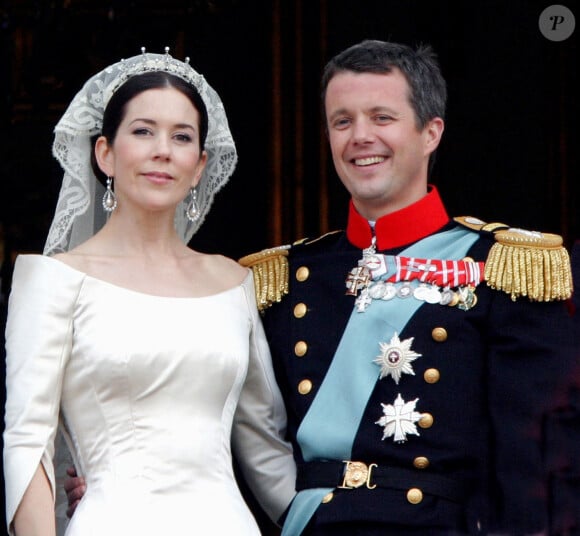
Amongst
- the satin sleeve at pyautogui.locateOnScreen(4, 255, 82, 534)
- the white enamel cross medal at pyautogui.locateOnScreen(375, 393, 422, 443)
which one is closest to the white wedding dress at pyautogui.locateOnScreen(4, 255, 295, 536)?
the satin sleeve at pyautogui.locateOnScreen(4, 255, 82, 534)

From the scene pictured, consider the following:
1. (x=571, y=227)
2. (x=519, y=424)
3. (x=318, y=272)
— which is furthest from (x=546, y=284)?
(x=571, y=227)

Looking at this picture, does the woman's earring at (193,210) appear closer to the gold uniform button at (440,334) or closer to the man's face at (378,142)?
the man's face at (378,142)

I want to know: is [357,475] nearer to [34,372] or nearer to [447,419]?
[447,419]

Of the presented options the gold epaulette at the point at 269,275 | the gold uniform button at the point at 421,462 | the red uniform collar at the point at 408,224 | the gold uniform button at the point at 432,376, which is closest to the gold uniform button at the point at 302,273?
the gold epaulette at the point at 269,275

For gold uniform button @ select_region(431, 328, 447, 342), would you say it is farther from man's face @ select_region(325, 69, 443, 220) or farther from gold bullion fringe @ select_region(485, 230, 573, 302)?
man's face @ select_region(325, 69, 443, 220)

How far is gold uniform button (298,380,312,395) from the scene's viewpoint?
3.24 metres

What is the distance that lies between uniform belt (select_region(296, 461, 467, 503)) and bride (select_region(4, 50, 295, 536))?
20 centimetres

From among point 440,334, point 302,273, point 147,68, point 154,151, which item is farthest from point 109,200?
point 440,334

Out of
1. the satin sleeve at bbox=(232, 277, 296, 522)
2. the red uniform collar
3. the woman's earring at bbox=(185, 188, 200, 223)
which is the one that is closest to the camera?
the red uniform collar

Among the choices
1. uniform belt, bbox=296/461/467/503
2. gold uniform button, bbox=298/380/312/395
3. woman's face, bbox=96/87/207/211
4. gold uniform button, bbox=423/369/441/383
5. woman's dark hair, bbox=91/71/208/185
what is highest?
woman's dark hair, bbox=91/71/208/185

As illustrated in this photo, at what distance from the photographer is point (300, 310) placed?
333cm

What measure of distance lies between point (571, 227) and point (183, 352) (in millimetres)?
1734

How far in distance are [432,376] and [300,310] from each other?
338mm

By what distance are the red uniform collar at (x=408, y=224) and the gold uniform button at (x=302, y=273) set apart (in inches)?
5.4
